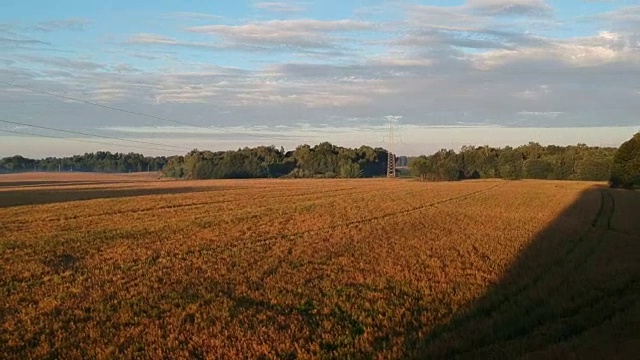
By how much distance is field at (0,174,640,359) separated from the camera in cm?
862

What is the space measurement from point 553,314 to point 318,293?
4.35 metres

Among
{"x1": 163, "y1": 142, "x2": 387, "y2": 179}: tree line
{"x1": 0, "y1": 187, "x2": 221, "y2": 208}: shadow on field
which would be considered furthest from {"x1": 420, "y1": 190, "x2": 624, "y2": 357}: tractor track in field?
{"x1": 163, "y1": 142, "x2": 387, "y2": 179}: tree line

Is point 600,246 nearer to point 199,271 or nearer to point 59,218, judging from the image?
point 199,271

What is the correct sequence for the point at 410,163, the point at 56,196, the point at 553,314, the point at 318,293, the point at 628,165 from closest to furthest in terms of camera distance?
the point at 553,314
the point at 318,293
the point at 56,196
the point at 628,165
the point at 410,163

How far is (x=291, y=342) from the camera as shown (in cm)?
878

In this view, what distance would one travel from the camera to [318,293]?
12.1m

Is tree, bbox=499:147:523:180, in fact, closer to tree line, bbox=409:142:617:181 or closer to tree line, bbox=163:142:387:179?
tree line, bbox=409:142:617:181

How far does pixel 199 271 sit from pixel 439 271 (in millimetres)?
5754

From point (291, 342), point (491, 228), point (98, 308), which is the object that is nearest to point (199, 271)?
point (98, 308)

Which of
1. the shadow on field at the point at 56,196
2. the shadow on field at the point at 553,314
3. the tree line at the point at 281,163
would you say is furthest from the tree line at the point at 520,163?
the shadow on field at the point at 553,314

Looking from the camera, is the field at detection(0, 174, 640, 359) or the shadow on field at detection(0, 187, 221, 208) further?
the shadow on field at detection(0, 187, 221, 208)

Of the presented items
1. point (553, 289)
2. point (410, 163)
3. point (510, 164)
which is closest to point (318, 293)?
point (553, 289)

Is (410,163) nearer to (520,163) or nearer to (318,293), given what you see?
(520,163)

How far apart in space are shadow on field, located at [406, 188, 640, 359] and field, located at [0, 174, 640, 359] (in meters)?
0.04
